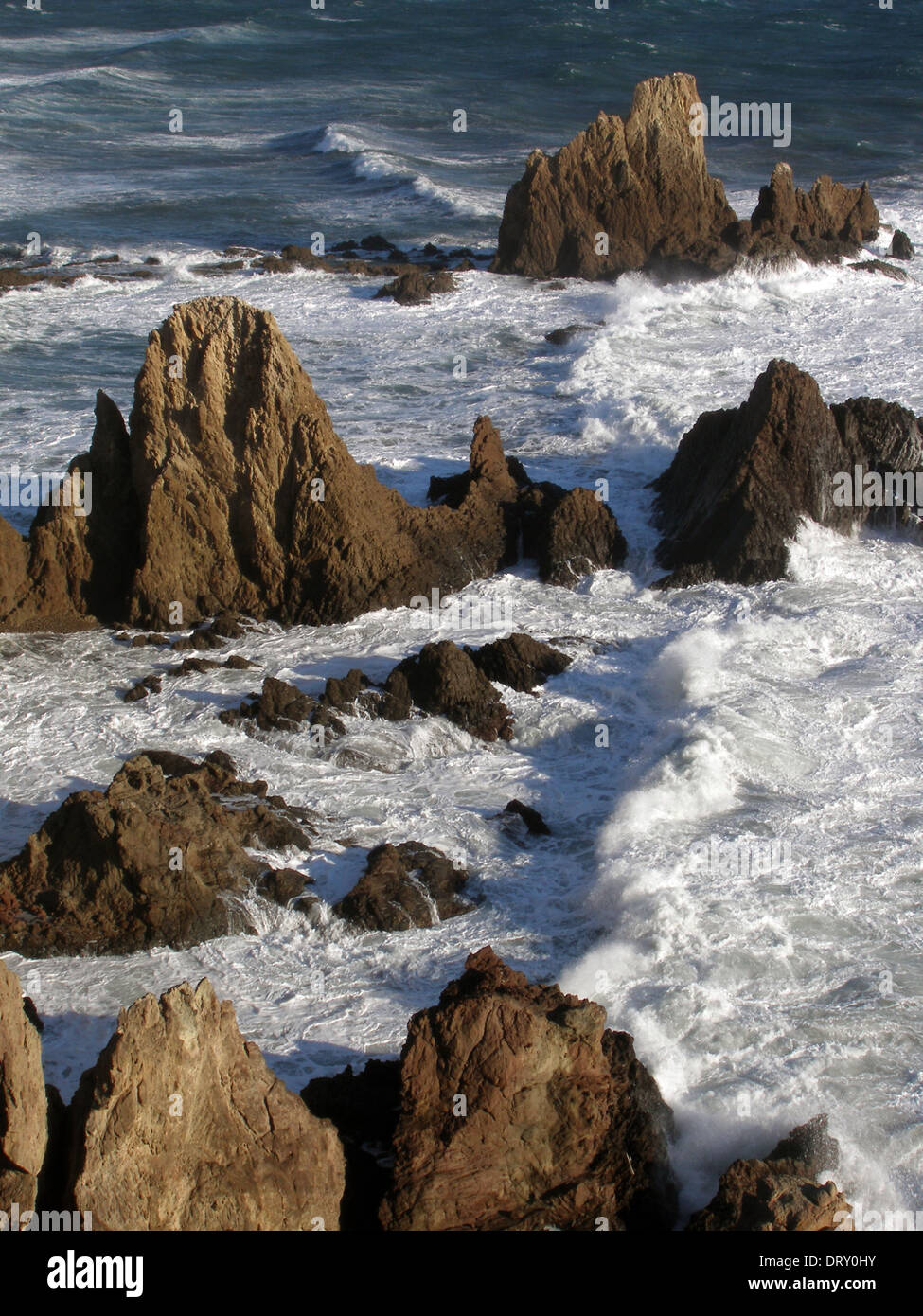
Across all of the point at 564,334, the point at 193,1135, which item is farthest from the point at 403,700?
the point at 564,334

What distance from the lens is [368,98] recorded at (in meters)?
52.1

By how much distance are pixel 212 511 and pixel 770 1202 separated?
1023 cm

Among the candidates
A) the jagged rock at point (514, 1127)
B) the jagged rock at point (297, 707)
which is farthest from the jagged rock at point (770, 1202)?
the jagged rock at point (297, 707)

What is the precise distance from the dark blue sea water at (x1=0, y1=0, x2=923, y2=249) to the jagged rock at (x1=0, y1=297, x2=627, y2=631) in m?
19.8

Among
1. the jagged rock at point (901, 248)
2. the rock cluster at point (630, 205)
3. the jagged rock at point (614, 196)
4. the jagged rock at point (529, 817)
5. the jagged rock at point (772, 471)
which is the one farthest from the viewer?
the jagged rock at point (901, 248)

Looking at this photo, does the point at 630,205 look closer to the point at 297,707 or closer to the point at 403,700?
the point at 403,700

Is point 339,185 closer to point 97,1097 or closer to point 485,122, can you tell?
point 485,122

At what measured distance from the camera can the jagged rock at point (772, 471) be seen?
17.2 metres

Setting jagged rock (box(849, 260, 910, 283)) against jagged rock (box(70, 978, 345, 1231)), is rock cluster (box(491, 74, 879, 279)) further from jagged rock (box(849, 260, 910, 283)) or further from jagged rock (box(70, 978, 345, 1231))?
jagged rock (box(70, 978, 345, 1231))

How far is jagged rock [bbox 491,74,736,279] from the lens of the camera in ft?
104

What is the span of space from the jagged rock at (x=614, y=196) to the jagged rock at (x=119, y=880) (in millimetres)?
23027

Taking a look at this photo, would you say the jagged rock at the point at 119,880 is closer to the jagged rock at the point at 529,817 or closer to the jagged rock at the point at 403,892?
the jagged rock at the point at 403,892

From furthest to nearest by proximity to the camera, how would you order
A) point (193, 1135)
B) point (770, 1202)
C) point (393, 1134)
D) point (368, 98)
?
point (368, 98) < point (393, 1134) < point (770, 1202) < point (193, 1135)

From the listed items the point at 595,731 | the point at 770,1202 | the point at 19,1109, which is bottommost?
the point at 770,1202
